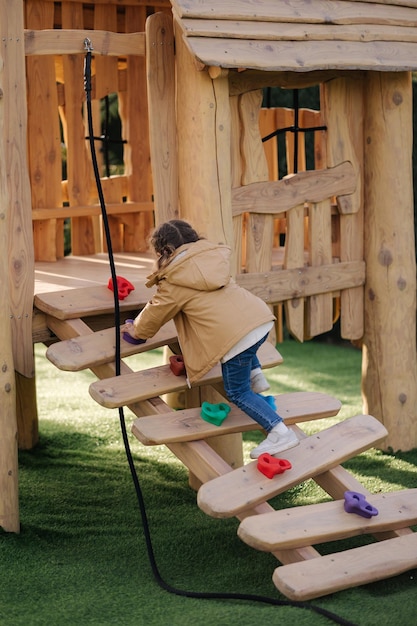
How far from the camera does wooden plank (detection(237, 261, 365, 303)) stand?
5504 millimetres

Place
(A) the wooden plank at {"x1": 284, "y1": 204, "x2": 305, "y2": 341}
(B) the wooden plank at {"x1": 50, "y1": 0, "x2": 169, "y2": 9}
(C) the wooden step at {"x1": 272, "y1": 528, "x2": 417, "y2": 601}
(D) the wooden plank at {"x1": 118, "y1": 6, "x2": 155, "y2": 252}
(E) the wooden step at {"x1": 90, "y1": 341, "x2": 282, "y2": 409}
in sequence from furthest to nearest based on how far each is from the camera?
(D) the wooden plank at {"x1": 118, "y1": 6, "x2": 155, "y2": 252} < (B) the wooden plank at {"x1": 50, "y1": 0, "x2": 169, "y2": 9} < (A) the wooden plank at {"x1": 284, "y1": 204, "x2": 305, "y2": 341} < (E) the wooden step at {"x1": 90, "y1": 341, "x2": 282, "y2": 409} < (C) the wooden step at {"x1": 272, "y1": 528, "x2": 417, "y2": 601}

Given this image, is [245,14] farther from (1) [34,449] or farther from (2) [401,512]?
(1) [34,449]

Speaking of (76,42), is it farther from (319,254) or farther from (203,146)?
(319,254)

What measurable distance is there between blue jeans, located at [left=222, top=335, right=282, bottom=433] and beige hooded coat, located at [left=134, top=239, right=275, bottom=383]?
0.30 ft

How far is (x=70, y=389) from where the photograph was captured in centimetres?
851

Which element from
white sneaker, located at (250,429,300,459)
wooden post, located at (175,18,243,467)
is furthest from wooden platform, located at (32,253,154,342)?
white sneaker, located at (250,429,300,459)

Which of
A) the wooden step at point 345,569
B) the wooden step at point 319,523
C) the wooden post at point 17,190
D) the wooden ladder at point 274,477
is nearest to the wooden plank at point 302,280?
the wooden ladder at point 274,477

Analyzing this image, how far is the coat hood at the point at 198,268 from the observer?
418cm

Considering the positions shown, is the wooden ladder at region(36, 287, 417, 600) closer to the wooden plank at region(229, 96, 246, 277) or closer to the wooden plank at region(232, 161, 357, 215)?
the wooden plank at region(229, 96, 246, 277)

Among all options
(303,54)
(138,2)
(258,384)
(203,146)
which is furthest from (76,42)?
(138,2)

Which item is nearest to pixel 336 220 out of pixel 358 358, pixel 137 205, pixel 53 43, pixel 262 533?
pixel 137 205

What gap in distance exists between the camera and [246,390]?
4.30 meters

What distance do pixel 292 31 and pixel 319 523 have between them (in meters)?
2.65

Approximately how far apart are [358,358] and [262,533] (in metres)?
6.31
